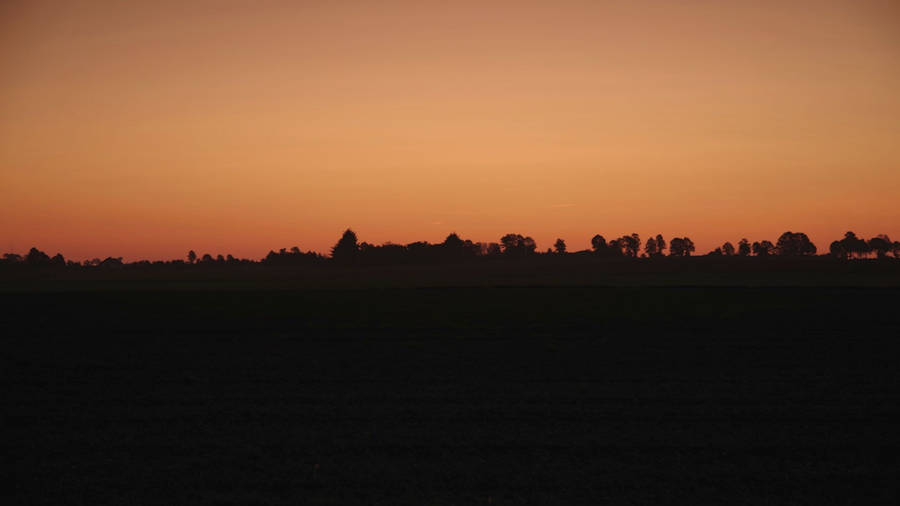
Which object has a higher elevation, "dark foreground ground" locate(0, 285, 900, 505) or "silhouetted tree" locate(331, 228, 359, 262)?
"silhouetted tree" locate(331, 228, 359, 262)

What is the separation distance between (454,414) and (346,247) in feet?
432

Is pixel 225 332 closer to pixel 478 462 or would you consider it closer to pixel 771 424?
pixel 478 462

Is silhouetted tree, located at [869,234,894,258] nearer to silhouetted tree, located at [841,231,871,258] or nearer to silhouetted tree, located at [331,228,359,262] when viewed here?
silhouetted tree, located at [841,231,871,258]

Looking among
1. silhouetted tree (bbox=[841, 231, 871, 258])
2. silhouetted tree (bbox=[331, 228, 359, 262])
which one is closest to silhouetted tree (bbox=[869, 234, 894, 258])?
silhouetted tree (bbox=[841, 231, 871, 258])

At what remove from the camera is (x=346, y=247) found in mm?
142750

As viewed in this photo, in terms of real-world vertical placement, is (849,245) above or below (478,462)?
above

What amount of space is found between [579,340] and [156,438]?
16.1 metres

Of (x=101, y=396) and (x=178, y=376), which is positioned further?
(x=178, y=376)

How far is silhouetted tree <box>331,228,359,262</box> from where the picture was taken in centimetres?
13925

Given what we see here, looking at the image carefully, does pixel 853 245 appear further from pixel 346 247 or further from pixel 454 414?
pixel 454 414

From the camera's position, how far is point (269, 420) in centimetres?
1288

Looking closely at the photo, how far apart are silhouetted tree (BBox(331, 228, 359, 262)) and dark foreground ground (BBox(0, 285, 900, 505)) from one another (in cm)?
11074

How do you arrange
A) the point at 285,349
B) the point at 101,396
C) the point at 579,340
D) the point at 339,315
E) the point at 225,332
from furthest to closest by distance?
the point at 339,315 → the point at 225,332 → the point at 579,340 → the point at 285,349 → the point at 101,396

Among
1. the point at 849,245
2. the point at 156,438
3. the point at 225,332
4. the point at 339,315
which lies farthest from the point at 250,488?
the point at 849,245
